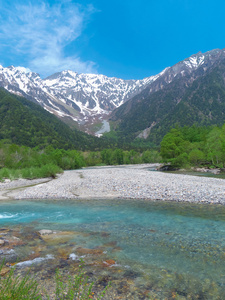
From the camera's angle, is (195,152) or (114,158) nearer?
(195,152)

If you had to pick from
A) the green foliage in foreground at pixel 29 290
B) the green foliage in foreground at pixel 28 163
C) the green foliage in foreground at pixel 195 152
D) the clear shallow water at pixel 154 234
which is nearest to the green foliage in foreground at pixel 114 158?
the green foliage in foreground at pixel 28 163

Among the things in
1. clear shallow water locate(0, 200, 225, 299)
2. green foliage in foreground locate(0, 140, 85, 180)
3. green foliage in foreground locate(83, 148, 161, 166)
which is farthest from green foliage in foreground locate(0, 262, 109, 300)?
green foliage in foreground locate(83, 148, 161, 166)

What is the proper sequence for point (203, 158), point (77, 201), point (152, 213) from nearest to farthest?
point (152, 213)
point (77, 201)
point (203, 158)

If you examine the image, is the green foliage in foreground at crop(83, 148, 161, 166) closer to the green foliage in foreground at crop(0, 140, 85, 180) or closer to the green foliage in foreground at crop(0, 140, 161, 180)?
the green foliage in foreground at crop(0, 140, 161, 180)

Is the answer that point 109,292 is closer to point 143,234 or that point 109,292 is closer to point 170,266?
point 170,266

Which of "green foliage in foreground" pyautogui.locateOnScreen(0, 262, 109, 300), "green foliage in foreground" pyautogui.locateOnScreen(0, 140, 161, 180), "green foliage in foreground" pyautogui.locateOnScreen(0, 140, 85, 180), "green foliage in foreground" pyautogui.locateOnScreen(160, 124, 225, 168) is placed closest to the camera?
"green foliage in foreground" pyautogui.locateOnScreen(0, 262, 109, 300)

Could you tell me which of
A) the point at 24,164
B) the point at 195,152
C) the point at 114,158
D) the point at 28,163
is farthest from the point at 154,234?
the point at 114,158

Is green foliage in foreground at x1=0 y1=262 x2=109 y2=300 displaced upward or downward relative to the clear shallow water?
upward

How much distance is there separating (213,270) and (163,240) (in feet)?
11.3

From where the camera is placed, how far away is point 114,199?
23.9 meters

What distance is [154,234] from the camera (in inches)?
489

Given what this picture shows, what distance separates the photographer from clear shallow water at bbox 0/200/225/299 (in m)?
7.68

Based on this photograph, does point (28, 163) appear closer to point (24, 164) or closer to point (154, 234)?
point (24, 164)

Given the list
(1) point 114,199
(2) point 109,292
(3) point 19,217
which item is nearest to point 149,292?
(2) point 109,292
